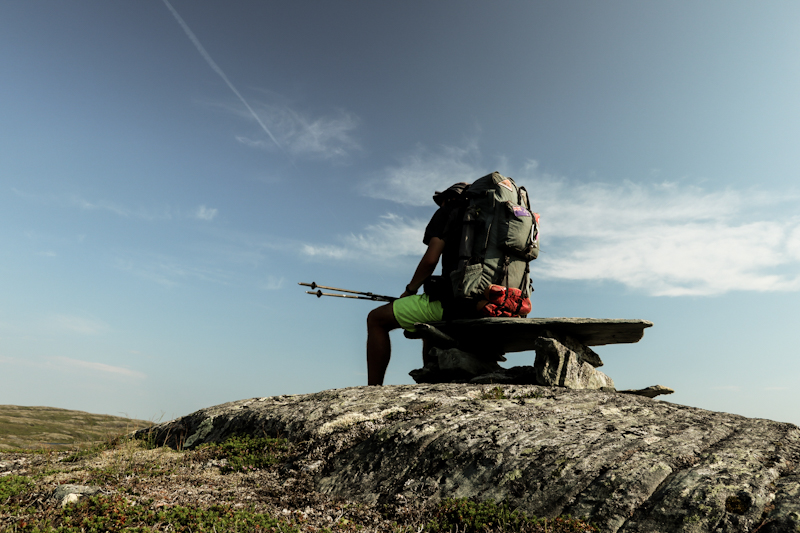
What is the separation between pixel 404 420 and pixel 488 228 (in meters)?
4.36

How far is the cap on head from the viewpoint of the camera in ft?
32.1

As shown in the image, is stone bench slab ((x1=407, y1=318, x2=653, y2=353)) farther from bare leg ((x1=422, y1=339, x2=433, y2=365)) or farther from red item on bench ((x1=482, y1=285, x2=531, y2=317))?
bare leg ((x1=422, y1=339, x2=433, y2=365))

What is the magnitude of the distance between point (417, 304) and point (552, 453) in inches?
187

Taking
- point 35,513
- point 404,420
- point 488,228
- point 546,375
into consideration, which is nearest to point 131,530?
point 35,513

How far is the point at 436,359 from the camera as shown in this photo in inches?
360

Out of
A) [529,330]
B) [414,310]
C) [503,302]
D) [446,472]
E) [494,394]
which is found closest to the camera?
[446,472]

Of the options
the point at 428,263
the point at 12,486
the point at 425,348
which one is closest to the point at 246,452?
the point at 12,486

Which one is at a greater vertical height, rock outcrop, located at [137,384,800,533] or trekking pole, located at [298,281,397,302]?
trekking pole, located at [298,281,397,302]

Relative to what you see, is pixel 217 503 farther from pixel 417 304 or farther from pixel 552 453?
pixel 417 304

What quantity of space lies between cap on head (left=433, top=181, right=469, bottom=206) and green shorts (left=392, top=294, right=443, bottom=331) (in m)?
2.23

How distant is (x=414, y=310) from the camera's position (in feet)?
29.5

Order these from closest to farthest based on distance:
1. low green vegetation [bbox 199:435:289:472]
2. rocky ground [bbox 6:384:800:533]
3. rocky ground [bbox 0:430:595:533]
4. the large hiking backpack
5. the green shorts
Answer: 1. rocky ground [bbox 6:384:800:533]
2. rocky ground [bbox 0:430:595:533]
3. low green vegetation [bbox 199:435:289:472]
4. the large hiking backpack
5. the green shorts

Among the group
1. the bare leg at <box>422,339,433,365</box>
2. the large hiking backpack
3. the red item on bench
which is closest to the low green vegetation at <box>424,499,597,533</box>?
the large hiking backpack

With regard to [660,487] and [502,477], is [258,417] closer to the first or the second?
[502,477]
